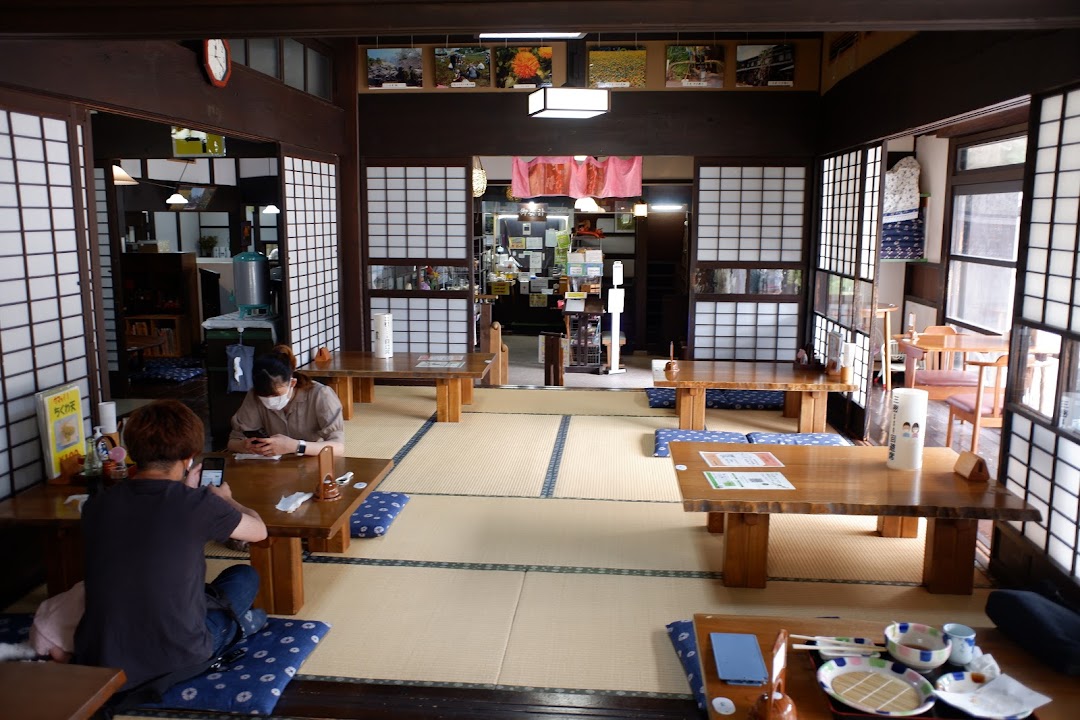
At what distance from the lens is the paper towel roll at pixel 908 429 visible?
3.85 meters

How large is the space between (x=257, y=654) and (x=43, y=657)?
2.23 ft

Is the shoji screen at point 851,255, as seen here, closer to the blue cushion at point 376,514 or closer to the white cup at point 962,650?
the blue cushion at point 376,514

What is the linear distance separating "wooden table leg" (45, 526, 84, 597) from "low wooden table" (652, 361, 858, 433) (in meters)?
3.97

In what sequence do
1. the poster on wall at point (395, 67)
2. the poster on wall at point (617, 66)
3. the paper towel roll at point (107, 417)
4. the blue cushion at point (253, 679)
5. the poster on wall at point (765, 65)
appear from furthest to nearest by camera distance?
the poster on wall at point (395, 67) → the poster on wall at point (617, 66) → the poster on wall at point (765, 65) → the paper towel roll at point (107, 417) → the blue cushion at point (253, 679)

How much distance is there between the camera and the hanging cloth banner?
9.64 metres

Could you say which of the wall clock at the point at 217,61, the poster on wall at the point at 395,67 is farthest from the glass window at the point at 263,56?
the poster on wall at the point at 395,67

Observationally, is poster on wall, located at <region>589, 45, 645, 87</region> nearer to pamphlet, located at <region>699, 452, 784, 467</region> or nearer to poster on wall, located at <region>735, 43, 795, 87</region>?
poster on wall, located at <region>735, 43, 795, 87</region>

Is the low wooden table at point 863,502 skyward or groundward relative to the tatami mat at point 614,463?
skyward

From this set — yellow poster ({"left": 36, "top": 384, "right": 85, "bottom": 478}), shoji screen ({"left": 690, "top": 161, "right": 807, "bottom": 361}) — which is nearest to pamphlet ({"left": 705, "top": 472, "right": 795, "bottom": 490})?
yellow poster ({"left": 36, "top": 384, "right": 85, "bottom": 478})

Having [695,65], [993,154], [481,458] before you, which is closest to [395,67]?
[695,65]

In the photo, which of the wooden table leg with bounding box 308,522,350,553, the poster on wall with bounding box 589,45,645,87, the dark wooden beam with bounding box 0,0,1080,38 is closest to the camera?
the dark wooden beam with bounding box 0,0,1080,38

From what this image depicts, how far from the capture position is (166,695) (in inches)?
109

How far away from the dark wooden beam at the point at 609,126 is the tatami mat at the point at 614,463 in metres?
2.78

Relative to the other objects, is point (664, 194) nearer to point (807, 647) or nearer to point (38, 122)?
point (38, 122)
